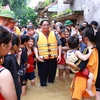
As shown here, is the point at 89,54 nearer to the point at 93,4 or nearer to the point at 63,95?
the point at 63,95

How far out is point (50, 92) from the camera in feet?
17.6

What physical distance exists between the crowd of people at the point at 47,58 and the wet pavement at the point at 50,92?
0.56ft

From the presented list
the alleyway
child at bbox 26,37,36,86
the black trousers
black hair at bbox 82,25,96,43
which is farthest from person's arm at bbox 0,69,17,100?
the black trousers

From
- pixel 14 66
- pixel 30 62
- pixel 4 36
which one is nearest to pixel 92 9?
pixel 30 62

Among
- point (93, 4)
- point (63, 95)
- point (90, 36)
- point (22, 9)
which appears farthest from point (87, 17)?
point (22, 9)

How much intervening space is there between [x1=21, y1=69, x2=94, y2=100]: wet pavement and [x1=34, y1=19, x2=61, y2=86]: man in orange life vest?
0.26m

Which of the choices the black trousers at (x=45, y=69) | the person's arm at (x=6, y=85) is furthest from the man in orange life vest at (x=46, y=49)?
the person's arm at (x=6, y=85)

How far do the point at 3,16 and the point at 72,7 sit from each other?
8.54 meters

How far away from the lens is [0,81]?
1.66 metres

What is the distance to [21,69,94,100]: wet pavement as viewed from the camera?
500cm

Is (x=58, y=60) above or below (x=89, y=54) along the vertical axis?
below

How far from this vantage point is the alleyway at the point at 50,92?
4999 millimetres

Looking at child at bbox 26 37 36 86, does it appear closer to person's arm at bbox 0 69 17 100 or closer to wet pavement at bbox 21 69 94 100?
wet pavement at bbox 21 69 94 100

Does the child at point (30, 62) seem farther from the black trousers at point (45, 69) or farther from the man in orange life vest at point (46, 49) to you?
the black trousers at point (45, 69)
